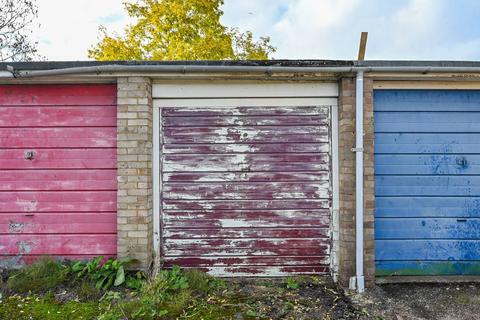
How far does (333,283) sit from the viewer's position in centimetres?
353

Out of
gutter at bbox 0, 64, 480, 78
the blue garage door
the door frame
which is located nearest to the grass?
the door frame

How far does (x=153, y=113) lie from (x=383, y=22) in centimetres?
526

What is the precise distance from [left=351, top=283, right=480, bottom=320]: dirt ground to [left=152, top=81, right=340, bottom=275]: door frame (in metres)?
0.58

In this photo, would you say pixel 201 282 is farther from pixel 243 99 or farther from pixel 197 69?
pixel 197 69

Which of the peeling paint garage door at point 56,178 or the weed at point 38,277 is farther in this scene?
the peeling paint garage door at point 56,178

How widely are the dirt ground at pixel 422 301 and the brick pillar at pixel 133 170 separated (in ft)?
7.90

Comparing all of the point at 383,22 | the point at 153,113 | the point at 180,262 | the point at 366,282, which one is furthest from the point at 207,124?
the point at 383,22

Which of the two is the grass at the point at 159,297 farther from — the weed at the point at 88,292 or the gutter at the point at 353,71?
the gutter at the point at 353,71

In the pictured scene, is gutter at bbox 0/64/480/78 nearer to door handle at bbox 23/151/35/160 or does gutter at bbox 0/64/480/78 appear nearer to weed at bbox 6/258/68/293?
door handle at bbox 23/151/35/160

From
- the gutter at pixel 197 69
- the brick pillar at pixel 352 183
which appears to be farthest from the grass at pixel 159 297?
the gutter at pixel 197 69

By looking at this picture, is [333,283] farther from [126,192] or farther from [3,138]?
[3,138]

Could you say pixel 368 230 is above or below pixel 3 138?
below

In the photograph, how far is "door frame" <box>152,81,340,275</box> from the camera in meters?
3.63

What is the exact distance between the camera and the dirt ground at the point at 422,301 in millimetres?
2898
